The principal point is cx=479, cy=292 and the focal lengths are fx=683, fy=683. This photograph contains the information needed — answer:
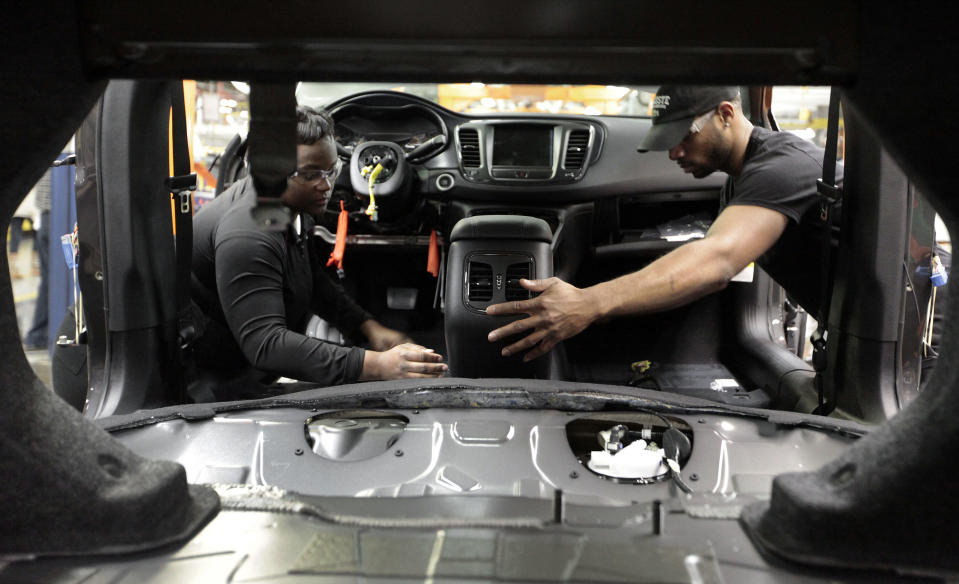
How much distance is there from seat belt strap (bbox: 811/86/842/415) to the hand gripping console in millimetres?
722

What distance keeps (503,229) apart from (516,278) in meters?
0.16

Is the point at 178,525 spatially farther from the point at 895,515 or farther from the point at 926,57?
the point at 926,57

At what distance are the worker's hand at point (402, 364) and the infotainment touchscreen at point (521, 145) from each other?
1.22m

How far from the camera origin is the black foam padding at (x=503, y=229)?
2.10m

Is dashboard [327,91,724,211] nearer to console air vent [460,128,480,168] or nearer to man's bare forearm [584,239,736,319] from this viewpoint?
console air vent [460,128,480,168]

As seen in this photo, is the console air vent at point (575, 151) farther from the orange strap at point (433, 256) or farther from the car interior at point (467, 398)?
the car interior at point (467, 398)

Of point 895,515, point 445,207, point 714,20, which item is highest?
point 714,20

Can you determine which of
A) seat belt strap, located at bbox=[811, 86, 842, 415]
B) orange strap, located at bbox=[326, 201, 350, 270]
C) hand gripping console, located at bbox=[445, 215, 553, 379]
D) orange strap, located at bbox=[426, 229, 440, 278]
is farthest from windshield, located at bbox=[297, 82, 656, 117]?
seat belt strap, located at bbox=[811, 86, 842, 415]

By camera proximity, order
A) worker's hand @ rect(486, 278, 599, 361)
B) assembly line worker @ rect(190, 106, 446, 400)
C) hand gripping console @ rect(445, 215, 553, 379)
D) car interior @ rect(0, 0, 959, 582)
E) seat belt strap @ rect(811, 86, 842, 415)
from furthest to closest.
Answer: assembly line worker @ rect(190, 106, 446, 400), hand gripping console @ rect(445, 215, 553, 379), worker's hand @ rect(486, 278, 599, 361), seat belt strap @ rect(811, 86, 842, 415), car interior @ rect(0, 0, 959, 582)

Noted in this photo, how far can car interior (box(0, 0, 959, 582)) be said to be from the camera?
0.74m

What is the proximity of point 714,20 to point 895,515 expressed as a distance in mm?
598

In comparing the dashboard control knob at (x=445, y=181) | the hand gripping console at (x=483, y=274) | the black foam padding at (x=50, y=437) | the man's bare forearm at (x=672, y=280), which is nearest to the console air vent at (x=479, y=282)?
the hand gripping console at (x=483, y=274)

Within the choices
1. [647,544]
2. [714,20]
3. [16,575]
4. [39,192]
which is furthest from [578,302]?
[39,192]

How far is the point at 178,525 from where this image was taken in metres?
0.89
